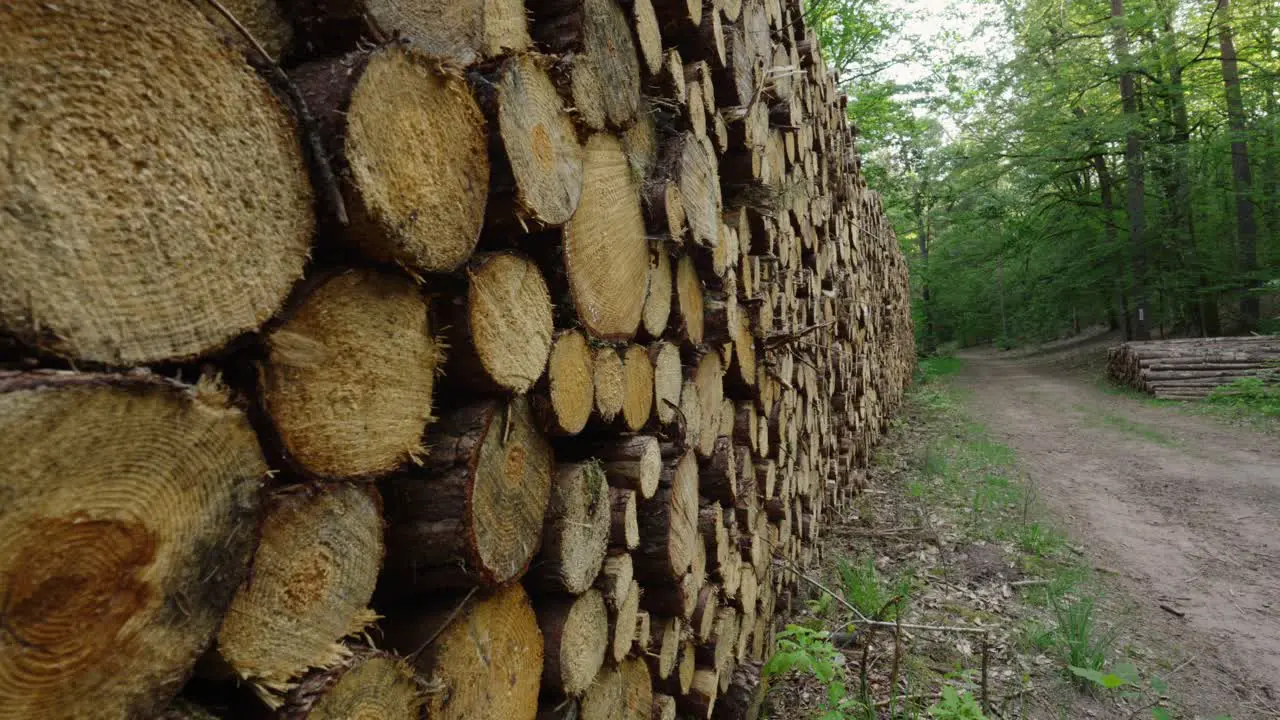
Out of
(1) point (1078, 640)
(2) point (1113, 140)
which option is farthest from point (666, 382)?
(2) point (1113, 140)

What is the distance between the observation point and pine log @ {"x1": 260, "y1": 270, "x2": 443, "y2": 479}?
0.81 m

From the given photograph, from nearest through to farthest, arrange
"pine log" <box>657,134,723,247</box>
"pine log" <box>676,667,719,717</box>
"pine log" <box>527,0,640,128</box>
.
A: 1. "pine log" <box>527,0,640,128</box>
2. "pine log" <box>657,134,723,247</box>
3. "pine log" <box>676,667,719,717</box>

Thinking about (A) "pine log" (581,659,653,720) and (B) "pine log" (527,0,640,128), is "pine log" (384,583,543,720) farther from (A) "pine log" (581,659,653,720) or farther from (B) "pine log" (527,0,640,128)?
(B) "pine log" (527,0,640,128)

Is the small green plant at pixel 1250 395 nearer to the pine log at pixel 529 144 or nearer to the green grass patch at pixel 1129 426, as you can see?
the green grass patch at pixel 1129 426

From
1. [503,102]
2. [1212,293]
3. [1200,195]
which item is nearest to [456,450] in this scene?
[503,102]

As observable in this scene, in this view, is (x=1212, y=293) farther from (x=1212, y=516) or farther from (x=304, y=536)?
(x=304, y=536)

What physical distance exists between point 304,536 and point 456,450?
30cm

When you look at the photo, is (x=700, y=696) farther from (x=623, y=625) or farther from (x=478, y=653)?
(x=478, y=653)

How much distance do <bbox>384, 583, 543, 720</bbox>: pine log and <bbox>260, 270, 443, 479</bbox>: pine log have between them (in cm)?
28

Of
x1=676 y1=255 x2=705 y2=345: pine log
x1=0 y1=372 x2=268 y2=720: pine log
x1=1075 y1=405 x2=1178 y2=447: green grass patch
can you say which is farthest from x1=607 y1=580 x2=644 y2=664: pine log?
x1=1075 y1=405 x2=1178 y2=447: green grass patch

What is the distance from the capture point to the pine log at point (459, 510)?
107 centimetres

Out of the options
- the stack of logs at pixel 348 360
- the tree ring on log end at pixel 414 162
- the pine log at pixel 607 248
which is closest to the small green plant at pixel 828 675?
the stack of logs at pixel 348 360

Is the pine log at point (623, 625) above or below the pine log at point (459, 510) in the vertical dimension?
below

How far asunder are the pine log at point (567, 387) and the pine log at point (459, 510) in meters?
0.13
